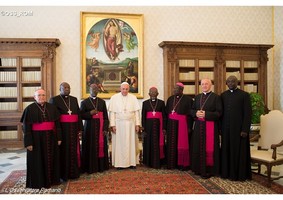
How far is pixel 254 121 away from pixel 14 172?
630cm

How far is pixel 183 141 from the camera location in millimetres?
5836

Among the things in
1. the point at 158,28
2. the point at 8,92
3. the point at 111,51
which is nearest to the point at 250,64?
the point at 158,28

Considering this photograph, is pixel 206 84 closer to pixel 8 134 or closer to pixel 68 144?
pixel 68 144

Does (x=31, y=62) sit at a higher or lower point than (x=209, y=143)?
higher

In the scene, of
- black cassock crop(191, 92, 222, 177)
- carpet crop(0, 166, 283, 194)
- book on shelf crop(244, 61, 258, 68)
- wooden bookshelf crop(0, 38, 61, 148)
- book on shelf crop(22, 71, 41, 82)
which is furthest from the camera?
book on shelf crop(244, 61, 258, 68)

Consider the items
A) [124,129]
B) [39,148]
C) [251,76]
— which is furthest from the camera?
[251,76]

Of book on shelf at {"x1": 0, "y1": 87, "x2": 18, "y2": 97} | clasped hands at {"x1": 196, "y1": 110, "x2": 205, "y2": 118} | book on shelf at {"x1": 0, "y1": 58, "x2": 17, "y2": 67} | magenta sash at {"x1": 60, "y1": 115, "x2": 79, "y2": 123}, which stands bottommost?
magenta sash at {"x1": 60, "y1": 115, "x2": 79, "y2": 123}

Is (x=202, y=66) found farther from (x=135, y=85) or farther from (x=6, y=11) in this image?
(x=6, y=11)

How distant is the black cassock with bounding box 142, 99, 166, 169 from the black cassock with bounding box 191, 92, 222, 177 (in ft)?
2.79

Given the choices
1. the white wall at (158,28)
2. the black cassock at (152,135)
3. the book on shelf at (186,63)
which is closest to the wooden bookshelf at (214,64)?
the book on shelf at (186,63)

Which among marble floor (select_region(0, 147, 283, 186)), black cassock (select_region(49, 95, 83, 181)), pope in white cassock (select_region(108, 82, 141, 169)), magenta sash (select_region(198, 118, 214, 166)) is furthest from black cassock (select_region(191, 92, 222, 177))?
black cassock (select_region(49, 95, 83, 181))

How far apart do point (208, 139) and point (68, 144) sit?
2.44 m

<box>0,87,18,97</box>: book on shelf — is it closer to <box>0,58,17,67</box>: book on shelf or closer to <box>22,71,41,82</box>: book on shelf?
<box>22,71,41,82</box>: book on shelf

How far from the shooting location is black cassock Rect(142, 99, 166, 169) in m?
5.99
